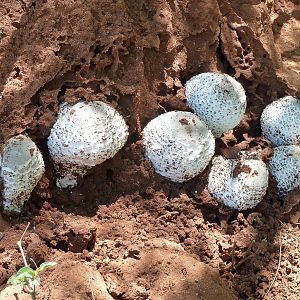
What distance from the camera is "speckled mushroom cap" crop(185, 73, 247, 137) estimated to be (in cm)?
310

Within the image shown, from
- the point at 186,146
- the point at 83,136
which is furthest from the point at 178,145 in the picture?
the point at 83,136

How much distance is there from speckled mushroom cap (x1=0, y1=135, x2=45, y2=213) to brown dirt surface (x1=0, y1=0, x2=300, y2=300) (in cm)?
7

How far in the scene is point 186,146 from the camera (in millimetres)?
2885

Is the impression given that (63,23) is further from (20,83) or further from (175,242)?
(175,242)

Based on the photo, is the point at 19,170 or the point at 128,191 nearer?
the point at 19,170

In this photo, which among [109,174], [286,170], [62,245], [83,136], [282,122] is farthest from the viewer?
[282,122]

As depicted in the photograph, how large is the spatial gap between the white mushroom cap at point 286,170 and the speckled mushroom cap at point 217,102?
12.1 inches

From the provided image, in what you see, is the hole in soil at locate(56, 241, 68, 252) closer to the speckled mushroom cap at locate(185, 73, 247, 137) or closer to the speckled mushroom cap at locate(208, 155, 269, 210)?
the speckled mushroom cap at locate(208, 155, 269, 210)

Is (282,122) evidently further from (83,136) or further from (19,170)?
(19,170)

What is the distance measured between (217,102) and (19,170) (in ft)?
3.60

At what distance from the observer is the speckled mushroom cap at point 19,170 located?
8.74 ft

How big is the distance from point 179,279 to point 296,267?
2.40 ft

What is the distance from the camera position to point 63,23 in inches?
116

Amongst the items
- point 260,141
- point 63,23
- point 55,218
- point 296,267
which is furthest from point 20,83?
point 296,267
